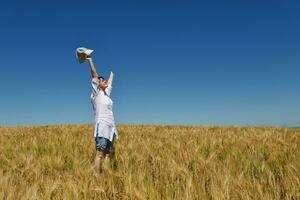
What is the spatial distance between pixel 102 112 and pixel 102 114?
0.03 metres

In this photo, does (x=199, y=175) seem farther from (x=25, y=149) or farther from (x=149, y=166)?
(x=25, y=149)

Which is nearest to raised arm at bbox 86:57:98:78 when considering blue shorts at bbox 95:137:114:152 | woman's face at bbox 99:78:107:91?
woman's face at bbox 99:78:107:91

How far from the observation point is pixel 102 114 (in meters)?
5.09

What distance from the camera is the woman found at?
5023 mm

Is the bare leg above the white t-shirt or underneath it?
underneath

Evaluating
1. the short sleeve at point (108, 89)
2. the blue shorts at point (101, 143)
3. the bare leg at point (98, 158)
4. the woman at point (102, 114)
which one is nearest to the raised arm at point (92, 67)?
the woman at point (102, 114)

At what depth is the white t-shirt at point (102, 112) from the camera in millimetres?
5035

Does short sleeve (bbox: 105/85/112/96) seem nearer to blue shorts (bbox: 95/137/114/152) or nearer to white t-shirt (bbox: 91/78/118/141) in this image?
white t-shirt (bbox: 91/78/118/141)

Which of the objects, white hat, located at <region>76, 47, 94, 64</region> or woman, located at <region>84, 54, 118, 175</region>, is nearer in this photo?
woman, located at <region>84, 54, 118, 175</region>

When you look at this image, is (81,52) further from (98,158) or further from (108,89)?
(98,158)

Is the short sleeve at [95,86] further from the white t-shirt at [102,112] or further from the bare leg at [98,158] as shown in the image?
→ the bare leg at [98,158]

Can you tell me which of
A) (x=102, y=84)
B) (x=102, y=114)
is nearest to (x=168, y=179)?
(x=102, y=114)

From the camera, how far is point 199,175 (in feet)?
11.0

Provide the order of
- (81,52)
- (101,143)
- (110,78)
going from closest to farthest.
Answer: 1. (101,143)
2. (81,52)
3. (110,78)
